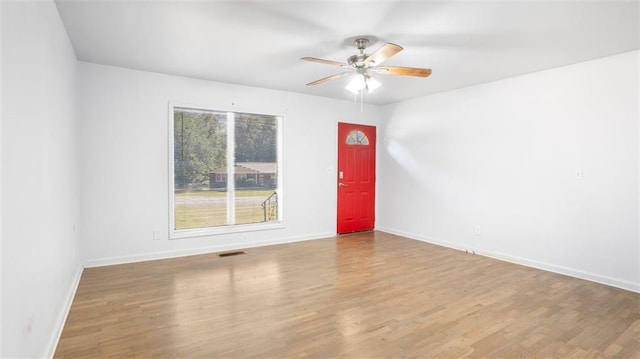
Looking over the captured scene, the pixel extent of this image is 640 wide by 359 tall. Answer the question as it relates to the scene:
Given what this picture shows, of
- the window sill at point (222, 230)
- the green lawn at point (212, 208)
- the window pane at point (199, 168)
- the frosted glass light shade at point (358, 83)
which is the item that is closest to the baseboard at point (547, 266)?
the window sill at point (222, 230)

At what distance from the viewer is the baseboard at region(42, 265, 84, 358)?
7.17 feet

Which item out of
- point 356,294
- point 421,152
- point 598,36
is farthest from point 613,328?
point 421,152

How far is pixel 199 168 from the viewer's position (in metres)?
4.84

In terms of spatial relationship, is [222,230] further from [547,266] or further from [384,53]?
[547,266]

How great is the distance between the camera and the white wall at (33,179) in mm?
1531

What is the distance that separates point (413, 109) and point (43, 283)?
5485 millimetres

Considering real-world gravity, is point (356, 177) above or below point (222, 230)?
above

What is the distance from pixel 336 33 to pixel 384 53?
1.64ft

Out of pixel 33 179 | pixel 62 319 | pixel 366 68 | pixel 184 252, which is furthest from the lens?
pixel 184 252

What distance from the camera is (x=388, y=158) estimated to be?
21.1ft

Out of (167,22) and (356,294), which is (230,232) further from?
(167,22)

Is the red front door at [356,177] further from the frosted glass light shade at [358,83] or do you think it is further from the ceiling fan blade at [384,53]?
the ceiling fan blade at [384,53]

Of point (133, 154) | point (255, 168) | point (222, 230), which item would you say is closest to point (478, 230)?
point (255, 168)

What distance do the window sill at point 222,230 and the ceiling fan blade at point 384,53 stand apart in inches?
123
